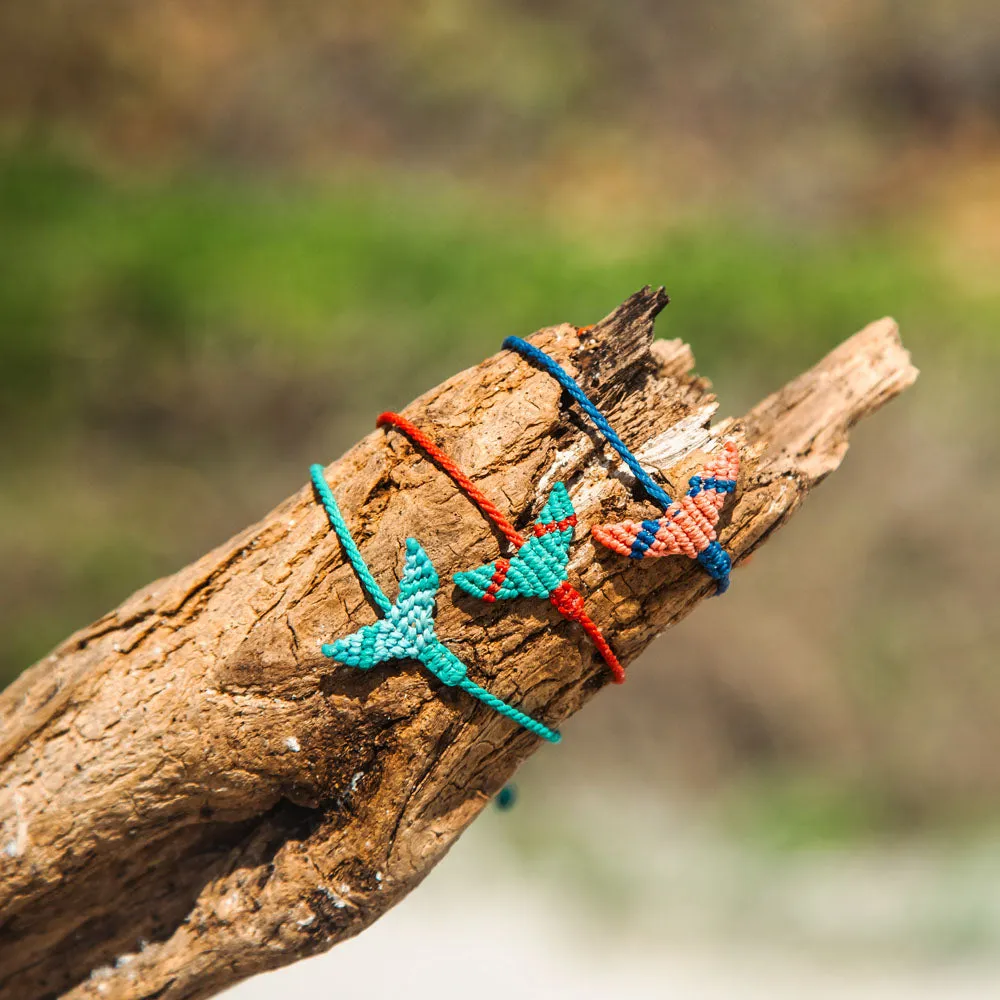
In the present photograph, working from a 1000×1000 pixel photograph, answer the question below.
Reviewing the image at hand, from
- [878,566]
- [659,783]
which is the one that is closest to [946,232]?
[878,566]

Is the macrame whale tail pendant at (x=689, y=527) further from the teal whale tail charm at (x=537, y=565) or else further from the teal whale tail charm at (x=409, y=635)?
the teal whale tail charm at (x=409, y=635)

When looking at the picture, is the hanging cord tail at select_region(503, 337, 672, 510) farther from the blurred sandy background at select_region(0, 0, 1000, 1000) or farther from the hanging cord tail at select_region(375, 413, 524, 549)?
the blurred sandy background at select_region(0, 0, 1000, 1000)

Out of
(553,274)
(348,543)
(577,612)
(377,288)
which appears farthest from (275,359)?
(577,612)

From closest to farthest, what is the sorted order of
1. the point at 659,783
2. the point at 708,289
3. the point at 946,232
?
the point at 659,783, the point at 708,289, the point at 946,232

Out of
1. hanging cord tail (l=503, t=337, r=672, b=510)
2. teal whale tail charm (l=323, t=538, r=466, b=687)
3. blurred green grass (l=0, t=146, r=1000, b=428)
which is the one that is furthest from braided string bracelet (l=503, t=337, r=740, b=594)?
blurred green grass (l=0, t=146, r=1000, b=428)

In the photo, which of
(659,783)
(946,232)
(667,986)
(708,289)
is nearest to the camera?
(667,986)

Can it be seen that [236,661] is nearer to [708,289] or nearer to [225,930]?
[225,930]

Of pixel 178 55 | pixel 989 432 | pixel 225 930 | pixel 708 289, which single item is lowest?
pixel 225 930
